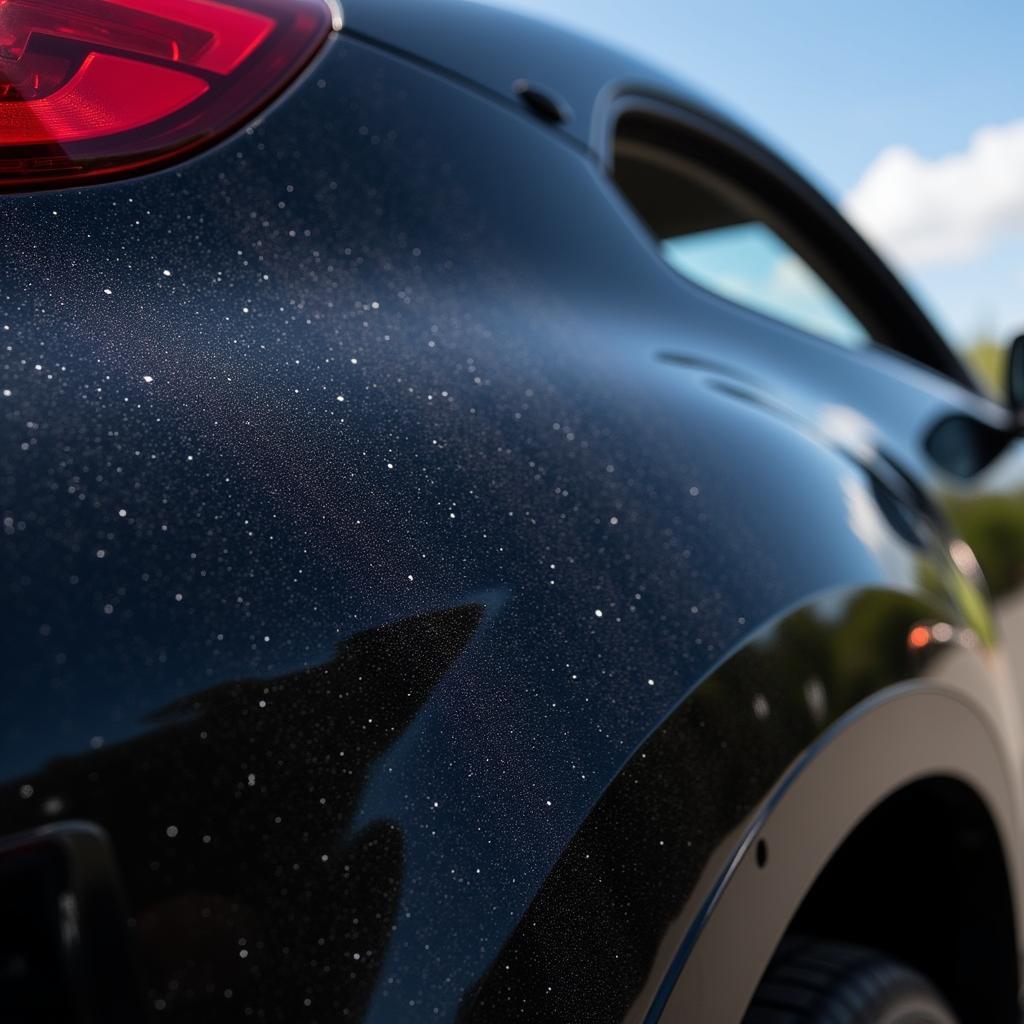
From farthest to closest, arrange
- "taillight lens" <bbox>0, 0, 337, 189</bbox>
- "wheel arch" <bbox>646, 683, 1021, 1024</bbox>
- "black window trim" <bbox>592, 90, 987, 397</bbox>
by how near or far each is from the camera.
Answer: "black window trim" <bbox>592, 90, 987, 397</bbox> < "wheel arch" <bbox>646, 683, 1021, 1024</bbox> < "taillight lens" <bbox>0, 0, 337, 189</bbox>

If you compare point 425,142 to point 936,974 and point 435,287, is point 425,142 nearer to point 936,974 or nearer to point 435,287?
point 435,287

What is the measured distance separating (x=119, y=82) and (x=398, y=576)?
0.48 metres

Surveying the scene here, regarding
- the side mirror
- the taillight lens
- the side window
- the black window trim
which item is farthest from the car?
the side mirror

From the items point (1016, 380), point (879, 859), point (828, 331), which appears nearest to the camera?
A: point (879, 859)

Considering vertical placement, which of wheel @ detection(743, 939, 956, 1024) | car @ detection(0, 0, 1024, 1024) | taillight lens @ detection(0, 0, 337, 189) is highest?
taillight lens @ detection(0, 0, 337, 189)

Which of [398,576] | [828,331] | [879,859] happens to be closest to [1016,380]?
[828,331]

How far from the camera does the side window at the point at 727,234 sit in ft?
7.11

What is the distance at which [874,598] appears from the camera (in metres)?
1.32

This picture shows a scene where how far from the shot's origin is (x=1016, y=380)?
252 centimetres

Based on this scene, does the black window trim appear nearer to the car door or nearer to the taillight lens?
the car door

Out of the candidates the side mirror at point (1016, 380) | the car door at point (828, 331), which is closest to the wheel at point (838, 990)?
the car door at point (828, 331)

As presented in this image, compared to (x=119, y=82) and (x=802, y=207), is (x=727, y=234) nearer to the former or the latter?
(x=802, y=207)

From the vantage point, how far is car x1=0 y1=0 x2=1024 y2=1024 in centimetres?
62

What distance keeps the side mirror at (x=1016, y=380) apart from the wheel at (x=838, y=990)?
64.2 inches
